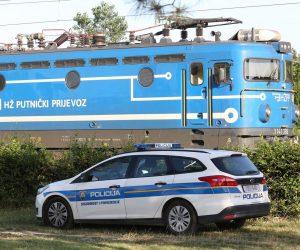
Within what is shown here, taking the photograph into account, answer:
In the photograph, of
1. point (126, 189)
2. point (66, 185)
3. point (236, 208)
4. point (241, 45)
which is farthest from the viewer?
point (241, 45)

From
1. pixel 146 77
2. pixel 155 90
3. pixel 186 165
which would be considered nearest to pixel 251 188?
pixel 186 165

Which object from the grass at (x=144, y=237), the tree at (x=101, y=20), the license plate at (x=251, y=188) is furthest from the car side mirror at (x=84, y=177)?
the tree at (x=101, y=20)

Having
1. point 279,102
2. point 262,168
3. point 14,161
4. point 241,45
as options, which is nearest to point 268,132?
point 279,102

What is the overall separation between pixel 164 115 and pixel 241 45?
279 cm

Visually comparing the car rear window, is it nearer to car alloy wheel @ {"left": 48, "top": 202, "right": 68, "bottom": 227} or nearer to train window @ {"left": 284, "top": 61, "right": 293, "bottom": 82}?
car alloy wheel @ {"left": 48, "top": 202, "right": 68, "bottom": 227}

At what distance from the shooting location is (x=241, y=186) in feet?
36.0

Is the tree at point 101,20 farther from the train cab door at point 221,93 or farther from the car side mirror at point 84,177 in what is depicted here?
the car side mirror at point 84,177

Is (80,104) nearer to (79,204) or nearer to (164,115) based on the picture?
(164,115)

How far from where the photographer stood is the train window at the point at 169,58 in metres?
17.9

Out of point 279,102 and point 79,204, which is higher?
point 279,102

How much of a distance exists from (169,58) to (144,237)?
773 cm

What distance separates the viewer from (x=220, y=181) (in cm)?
1080

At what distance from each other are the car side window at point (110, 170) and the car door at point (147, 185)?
227 millimetres

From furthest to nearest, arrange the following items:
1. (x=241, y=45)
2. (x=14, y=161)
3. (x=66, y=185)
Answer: (x=241, y=45) < (x=14, y=161) < (x=66, y=185)
